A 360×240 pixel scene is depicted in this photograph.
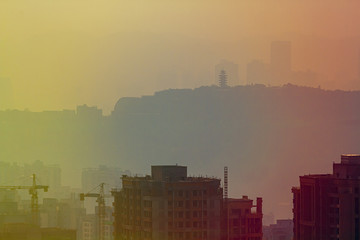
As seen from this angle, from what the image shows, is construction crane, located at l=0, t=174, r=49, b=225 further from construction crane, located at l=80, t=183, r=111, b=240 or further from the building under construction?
the building under construction

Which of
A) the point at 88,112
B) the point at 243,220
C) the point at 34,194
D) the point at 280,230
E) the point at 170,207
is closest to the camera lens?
the point at 170,207

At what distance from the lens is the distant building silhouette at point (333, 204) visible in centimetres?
2508

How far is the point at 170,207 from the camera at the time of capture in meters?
25.3

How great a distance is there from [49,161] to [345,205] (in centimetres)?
3504

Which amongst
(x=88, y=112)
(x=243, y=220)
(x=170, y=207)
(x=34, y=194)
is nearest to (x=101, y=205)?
(x=34, y=194)

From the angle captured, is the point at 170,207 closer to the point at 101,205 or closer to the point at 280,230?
the point at 280,230

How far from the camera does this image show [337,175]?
25.8 m

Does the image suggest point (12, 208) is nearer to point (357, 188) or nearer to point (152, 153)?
point (152, 153)

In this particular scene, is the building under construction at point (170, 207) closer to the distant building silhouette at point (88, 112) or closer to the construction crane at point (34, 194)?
the construction crane at point (34, 194)

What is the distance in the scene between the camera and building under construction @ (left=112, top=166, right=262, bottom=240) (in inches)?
996

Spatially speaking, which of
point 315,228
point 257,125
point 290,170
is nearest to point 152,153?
point 257,125

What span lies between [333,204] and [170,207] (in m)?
3.81

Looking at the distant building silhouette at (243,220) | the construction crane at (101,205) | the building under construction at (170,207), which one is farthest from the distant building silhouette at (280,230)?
the building under construction at (170,207)

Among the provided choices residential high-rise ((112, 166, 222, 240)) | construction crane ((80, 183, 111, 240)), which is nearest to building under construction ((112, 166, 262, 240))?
residential high-rise ((112, 166, 222, 240))
